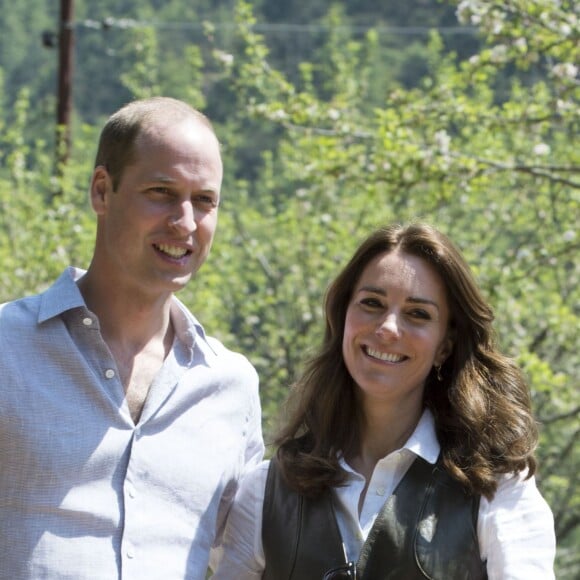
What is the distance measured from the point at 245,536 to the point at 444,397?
61 cm


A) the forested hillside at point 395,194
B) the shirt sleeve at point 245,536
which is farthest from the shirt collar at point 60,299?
the forested hillside at point 395,194

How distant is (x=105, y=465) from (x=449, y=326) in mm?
933

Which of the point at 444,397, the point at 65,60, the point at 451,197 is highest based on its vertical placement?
the point at 65,60

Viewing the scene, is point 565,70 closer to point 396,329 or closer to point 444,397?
point 444,397

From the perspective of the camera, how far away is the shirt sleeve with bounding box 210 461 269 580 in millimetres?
3201

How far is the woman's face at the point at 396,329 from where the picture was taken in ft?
10.3

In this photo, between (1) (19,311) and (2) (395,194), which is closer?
(1) (19,311)

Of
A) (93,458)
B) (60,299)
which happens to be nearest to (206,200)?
(60,299)

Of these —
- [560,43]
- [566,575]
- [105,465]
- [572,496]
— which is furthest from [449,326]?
[566,575]

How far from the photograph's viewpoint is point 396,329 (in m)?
3.12

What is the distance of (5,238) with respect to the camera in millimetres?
11836

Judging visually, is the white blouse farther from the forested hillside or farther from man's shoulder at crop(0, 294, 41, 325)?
the forested hillside

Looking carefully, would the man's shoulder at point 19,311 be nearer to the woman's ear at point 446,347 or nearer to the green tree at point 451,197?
the woman's ear at point 446,347

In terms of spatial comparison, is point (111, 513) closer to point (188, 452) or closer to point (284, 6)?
point (188, 452)
